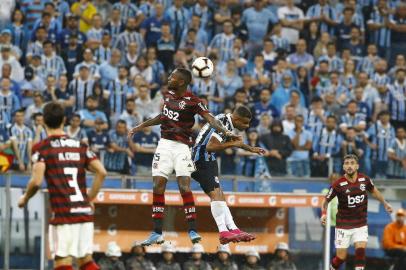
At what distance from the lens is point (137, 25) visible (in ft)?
84.3

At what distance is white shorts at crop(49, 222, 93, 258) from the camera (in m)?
12.6

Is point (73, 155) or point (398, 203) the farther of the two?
point (398, 203)

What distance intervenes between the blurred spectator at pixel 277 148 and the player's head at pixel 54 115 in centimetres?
967

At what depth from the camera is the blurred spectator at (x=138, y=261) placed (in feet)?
69.7

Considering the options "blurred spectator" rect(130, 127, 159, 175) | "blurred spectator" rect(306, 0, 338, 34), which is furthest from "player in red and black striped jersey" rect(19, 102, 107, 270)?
"blurred spectator" rect(306, 0, 338, 34)

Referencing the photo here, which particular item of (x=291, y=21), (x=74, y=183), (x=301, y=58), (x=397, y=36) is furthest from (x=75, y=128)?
(x=74, y=183)

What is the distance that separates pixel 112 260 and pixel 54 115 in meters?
9.33

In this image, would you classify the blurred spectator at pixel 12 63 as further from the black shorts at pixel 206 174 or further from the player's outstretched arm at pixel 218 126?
the player's outstretched arm at pixel 218 126

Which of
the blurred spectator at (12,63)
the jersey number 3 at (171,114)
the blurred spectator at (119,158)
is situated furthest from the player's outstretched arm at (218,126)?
the blurred spectator at (12,63)

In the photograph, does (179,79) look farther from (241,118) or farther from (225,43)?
(225,43)

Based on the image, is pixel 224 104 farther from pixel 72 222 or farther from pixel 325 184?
pixel 72 222

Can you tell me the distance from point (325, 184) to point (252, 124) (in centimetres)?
228

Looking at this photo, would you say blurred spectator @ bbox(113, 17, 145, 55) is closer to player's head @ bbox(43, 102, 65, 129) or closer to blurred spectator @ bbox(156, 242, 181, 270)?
blurred spectator @ bbox(156, 242, 181, 270)

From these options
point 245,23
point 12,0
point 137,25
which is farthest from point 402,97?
point 12,0
